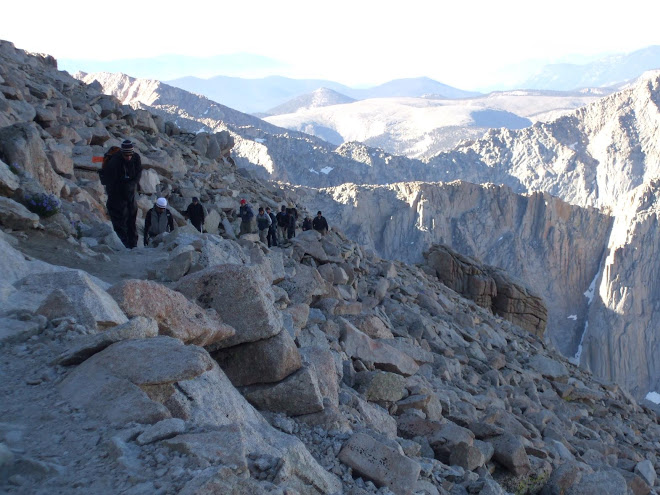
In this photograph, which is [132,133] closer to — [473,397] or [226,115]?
[473,397]

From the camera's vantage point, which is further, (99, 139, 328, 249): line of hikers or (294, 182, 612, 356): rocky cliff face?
(294, 182, 612, 356): rocky cliff face

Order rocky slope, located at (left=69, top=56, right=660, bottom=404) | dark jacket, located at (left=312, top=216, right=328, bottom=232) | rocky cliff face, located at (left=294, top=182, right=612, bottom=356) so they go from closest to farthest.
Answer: dark jacket, located at (left=312, top=216, right=328, bottom=232) < rocky cliff face, located at (left=294, top=182, right=612, bottom=356) < rocky slope, located at (left=69, top=56, right=660, bottom=404)

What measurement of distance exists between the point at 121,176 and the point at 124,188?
0.21 meters

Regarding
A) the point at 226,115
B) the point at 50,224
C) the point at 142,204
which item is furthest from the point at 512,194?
the point at 50,224

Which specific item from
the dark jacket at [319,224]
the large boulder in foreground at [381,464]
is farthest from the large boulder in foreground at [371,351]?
the dark jacket at [319,224]

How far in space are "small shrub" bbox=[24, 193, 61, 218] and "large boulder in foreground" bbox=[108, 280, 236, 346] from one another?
368cm

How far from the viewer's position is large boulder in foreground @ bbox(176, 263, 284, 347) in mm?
5887

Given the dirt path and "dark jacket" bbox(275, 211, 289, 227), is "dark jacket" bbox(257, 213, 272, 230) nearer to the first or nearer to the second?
"dark jacket" bbox(275, 211, 289, 227)

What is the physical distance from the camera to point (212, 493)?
2.95m

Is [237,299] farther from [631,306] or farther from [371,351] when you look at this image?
[631,306]

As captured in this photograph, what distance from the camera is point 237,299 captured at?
6.03 m

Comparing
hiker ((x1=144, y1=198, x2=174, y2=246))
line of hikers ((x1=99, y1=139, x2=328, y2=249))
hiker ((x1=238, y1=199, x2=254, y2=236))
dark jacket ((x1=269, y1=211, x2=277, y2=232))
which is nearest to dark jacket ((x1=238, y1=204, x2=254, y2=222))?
hiker ((x1=238, y1=199, x2=254, y2=236))

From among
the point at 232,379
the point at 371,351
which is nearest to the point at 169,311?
the point at 232,379

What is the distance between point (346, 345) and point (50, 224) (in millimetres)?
4412
